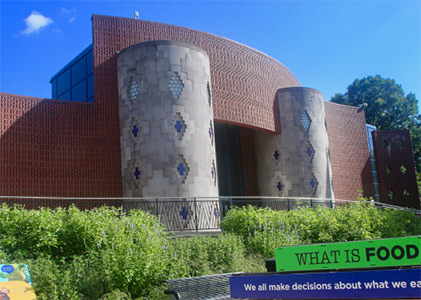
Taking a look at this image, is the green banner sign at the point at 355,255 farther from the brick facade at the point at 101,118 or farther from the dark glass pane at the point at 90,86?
the dark glass pane at the point at 90,86

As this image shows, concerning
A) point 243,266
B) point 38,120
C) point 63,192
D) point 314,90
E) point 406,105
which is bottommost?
point 243,266

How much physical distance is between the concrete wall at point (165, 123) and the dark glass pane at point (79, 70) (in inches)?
98.8

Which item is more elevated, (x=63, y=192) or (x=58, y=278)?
(x=63, y=192)

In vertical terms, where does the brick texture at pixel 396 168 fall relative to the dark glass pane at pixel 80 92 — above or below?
below

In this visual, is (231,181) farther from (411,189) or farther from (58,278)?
(58,278)

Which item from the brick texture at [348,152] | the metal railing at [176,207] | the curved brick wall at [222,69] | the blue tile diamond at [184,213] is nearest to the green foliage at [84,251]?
the metal railing at [176,207]

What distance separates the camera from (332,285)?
461 centimetres

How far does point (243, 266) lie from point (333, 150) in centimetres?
1880

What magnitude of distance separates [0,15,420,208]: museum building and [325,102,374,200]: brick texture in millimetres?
3756

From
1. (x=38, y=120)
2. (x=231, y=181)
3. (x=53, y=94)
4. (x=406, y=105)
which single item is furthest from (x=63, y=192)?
(x=406, y=105)

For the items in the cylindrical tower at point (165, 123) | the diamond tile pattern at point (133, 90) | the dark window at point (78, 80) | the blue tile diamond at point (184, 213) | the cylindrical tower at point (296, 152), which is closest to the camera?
the blue tile diamond at point (184, 213)

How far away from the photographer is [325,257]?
5.09m

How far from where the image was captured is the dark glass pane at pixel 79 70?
66.3 feet

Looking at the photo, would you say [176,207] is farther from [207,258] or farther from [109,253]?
[109,253]
